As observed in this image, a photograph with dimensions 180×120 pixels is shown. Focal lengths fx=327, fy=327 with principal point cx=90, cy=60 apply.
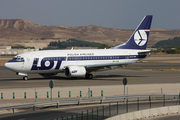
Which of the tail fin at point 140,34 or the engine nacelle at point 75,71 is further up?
the tail fin at point 140,34

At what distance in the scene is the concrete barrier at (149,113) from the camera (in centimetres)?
2587

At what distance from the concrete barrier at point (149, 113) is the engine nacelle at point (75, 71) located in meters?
25.2

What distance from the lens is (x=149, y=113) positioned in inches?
1104

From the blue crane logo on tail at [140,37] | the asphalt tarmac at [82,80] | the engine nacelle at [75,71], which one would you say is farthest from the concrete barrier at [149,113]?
the blue crane logo on tail at [140,37]

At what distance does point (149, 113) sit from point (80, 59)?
Answer: 29.0 m

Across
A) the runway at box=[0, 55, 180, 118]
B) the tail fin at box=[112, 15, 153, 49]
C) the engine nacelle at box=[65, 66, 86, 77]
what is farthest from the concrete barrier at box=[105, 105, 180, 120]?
the tail fin at box=[112, 15, 153, 49]

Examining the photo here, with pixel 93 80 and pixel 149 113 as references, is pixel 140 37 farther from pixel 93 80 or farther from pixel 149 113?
pixel 149 113

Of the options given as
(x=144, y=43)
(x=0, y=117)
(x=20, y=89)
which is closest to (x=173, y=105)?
(x=0, y=117)

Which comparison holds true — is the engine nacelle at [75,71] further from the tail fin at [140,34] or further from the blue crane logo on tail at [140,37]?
the blue crane logo on tail at [140,37]

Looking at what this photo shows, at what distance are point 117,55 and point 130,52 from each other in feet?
8.99

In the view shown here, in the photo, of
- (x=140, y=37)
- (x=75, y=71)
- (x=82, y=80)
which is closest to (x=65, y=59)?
(x=75, y=71)

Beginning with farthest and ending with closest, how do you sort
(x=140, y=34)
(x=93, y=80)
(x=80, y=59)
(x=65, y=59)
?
(x=140, y=34) → (x=80, y=59) → (x=65, y=59) → (x=93, y=80)

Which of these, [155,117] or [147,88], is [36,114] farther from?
[147,88]

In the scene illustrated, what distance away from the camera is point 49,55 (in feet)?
175
